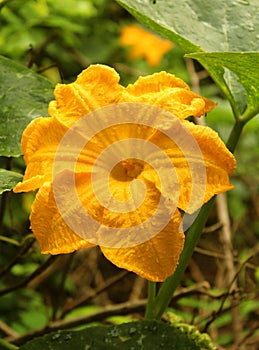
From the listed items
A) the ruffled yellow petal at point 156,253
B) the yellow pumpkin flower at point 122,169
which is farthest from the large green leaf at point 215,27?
the ruffled yellow petal at point 156,253

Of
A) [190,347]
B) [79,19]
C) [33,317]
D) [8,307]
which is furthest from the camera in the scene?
[79,19]

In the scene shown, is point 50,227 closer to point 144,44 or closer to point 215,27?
point 215,27

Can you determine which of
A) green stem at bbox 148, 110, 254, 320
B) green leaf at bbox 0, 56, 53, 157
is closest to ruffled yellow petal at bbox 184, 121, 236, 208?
green stem at bbox 148, 110, 254, 320

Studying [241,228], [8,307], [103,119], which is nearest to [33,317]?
[8,307]

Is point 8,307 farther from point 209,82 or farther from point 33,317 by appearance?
point 209,82

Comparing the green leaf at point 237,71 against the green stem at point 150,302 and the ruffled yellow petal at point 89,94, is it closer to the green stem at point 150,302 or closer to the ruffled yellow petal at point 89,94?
the ruffled yellow petal at point 89,94
